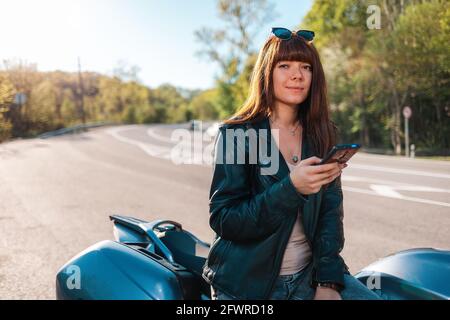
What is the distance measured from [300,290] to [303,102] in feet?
2.74

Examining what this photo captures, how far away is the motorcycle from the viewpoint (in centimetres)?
179

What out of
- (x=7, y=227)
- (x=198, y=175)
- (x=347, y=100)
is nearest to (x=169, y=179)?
(x=198, y=175)

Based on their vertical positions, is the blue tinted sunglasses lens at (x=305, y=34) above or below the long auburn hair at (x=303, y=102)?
above

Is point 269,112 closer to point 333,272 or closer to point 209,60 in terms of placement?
point 333,272

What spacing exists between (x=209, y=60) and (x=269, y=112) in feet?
130

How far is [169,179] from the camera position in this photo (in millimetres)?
10664

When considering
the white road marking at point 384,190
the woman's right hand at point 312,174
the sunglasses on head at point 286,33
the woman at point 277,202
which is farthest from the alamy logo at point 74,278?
the white road marking at point 384,190

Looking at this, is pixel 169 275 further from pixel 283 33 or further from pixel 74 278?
pixel 283 33

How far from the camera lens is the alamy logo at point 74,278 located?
6.58ft

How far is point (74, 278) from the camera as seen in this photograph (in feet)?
A: 6.66

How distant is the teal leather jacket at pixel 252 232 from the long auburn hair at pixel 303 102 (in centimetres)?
11

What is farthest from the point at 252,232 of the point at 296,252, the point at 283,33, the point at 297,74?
the point at 283,33

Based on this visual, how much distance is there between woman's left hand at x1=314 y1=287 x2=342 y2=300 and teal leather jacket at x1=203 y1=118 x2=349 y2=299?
1.7 inches

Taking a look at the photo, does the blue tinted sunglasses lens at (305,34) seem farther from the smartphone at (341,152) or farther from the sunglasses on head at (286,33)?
the smartphone at (341,152)
